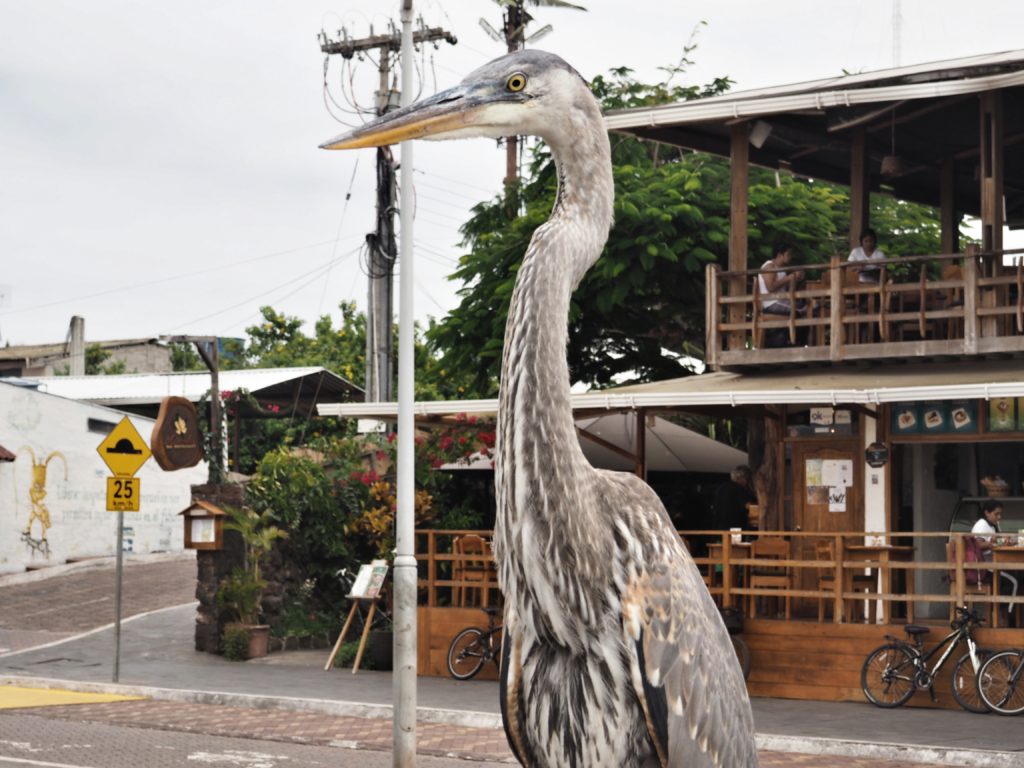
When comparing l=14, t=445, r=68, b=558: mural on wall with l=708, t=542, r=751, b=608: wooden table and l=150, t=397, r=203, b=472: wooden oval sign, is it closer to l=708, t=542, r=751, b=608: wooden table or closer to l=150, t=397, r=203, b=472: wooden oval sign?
l=150, t=397, r=203, b=472: wooden oval sign

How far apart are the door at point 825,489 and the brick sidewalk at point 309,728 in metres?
6.02

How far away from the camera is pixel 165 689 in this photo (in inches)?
675

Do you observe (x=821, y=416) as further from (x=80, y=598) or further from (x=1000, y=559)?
(x=80, y=598)

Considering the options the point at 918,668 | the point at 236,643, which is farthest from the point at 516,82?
the point at 236,643

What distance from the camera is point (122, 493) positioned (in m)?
18.2

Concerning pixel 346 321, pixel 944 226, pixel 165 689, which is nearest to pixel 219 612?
pixel 165 689

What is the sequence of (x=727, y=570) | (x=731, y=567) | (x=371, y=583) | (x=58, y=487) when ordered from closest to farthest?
(x=727, y=570) < (x=731, y=567) < (x=371, y=583) < (x=58, y=487)

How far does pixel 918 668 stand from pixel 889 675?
0.32 meters

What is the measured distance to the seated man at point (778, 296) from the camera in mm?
19391

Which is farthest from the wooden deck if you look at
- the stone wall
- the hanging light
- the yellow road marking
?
the hanging light

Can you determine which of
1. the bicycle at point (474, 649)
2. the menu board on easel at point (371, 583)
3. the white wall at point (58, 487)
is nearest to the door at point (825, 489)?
the bicycle at point (474, 649)

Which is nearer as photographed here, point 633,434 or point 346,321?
point 633,434

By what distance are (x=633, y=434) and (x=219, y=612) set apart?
652 centimetres

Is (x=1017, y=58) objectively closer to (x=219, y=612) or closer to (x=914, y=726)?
(x=914, y=726)
